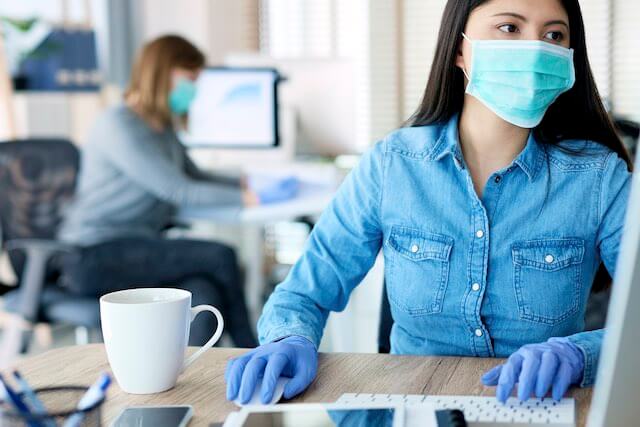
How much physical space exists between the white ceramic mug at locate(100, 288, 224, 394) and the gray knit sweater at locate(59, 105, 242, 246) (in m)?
1.97

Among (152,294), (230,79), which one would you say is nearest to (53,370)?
(152,294)

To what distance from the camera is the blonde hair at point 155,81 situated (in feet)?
9.53

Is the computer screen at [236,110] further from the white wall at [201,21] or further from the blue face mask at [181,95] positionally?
the white wall at [201,21]

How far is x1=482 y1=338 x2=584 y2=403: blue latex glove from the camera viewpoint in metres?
0.79

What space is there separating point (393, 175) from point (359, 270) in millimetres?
137

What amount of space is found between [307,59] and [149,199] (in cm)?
105

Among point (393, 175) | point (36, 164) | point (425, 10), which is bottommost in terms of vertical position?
point (36, 164)

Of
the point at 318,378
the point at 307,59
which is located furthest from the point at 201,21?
the point at 318,378

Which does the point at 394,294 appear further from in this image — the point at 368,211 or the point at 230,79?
the point at 230,79

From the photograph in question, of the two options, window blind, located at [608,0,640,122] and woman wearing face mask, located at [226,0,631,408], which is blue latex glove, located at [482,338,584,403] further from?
window blind, located at [608,0,640,122]

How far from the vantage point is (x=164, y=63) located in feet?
9.62

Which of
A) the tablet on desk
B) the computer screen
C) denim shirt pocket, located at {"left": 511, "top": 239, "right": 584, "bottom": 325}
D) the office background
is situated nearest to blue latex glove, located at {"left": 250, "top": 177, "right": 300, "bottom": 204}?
the computer screen

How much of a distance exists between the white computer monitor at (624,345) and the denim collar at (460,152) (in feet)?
1.87

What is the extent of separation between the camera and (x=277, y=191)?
2.98 metres
